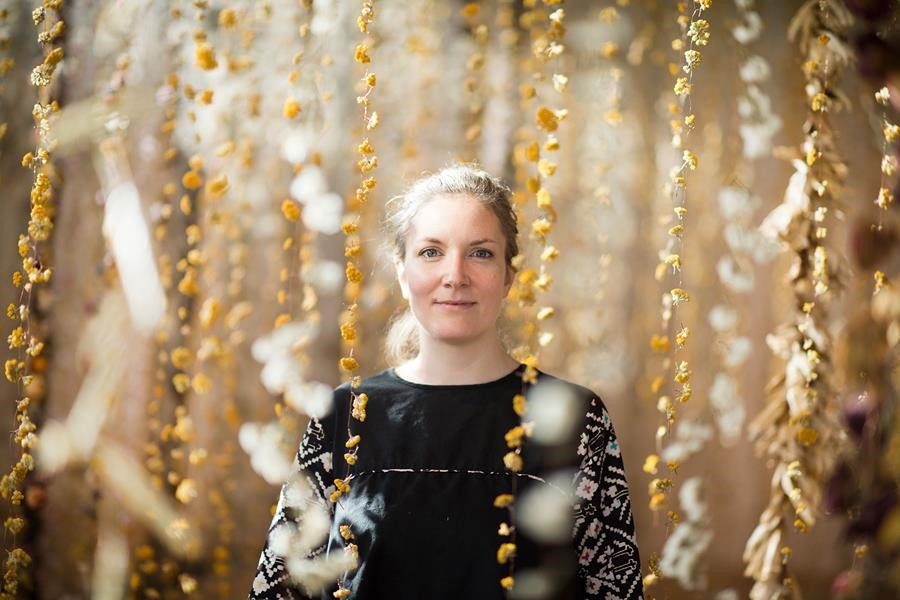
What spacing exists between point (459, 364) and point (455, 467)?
0.16 metres

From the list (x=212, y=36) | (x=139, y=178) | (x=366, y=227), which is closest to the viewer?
(x=139, y=178)

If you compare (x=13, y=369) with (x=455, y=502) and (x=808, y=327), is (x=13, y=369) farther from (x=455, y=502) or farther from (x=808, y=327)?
(x=808, y=327)

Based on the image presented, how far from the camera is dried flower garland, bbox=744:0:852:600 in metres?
1.39

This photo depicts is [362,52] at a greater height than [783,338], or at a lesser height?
greater

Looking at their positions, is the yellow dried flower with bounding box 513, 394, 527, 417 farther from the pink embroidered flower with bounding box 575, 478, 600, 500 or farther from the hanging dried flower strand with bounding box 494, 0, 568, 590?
the pink embroidered flower with bounding box 575, 478, 600, 500

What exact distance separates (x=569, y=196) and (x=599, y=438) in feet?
6.51

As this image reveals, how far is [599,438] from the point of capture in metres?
1.23

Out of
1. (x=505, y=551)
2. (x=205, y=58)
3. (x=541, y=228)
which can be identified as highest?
(x=205, y=58)

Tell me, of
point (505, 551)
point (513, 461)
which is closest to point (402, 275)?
point (513, 461)

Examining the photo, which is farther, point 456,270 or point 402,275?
point 402,275

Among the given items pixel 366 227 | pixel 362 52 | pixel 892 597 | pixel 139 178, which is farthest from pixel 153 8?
pixel 892 597

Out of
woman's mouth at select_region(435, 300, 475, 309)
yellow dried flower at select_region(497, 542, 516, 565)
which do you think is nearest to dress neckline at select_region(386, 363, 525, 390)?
woman's mouth at select_region(435, 300, 475, 309)

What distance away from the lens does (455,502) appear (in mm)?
1185

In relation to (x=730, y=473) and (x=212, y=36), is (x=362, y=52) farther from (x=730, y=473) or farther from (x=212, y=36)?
(x=730, y=473)
